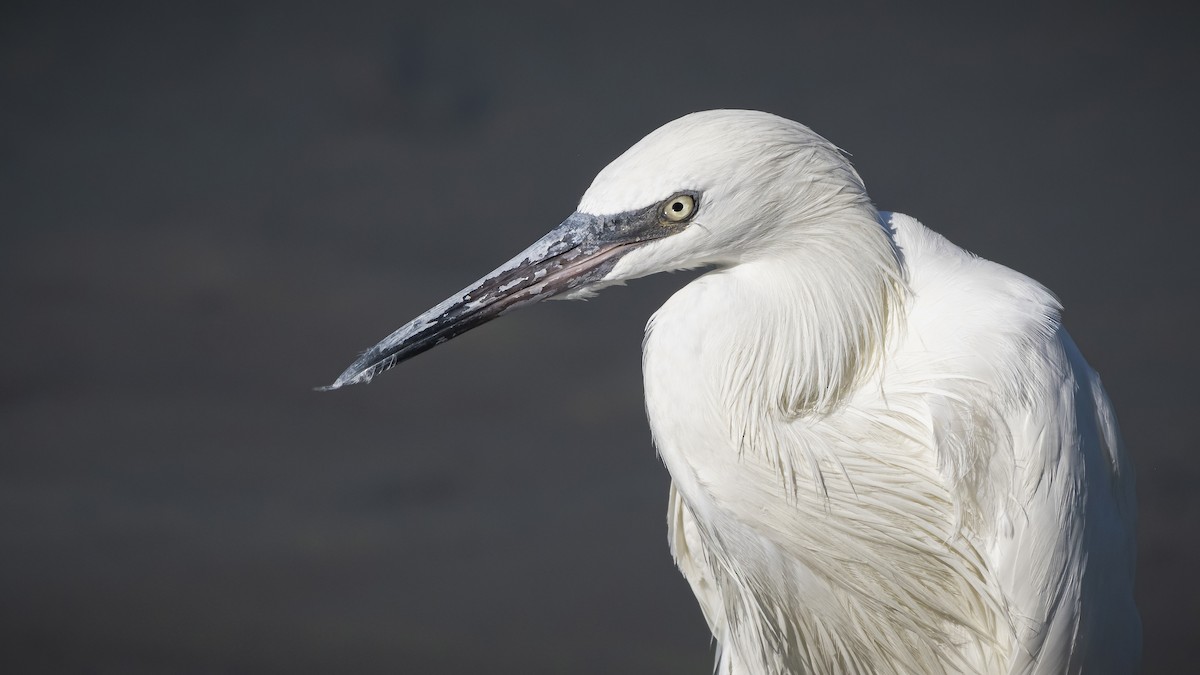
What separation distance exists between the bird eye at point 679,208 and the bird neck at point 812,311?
139 millimetres

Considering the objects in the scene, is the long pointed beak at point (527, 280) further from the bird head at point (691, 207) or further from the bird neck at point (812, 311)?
the bird neck at point (812, 311)

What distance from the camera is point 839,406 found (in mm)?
1833

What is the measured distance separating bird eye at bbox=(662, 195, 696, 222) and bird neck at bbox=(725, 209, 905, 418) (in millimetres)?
139

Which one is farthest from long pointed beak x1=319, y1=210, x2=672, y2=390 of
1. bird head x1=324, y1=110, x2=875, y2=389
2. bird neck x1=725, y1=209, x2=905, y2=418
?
bird neck x1=725, y1=209, x2=905, y2=418

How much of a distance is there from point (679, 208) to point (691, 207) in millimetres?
20

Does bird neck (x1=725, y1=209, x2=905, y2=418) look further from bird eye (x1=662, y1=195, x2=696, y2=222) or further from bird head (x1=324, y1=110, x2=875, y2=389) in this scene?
bird eye (x1=662, y1=195, x2=696, y2=222)

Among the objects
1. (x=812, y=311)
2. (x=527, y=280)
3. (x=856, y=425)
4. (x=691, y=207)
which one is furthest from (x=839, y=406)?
(x=527, y=280)

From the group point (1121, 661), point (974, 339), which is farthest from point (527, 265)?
point (1121, 661)

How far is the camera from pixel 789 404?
5.80 ft

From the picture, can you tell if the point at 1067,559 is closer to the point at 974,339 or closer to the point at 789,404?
the point at 974,339

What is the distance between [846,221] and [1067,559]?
2.47 feet

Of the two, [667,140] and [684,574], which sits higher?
[667,140]

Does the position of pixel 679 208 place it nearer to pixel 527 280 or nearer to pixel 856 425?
pixel 527 280

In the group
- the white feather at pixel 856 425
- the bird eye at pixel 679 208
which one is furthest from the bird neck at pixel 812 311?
the bird eye at pixel 679 208
